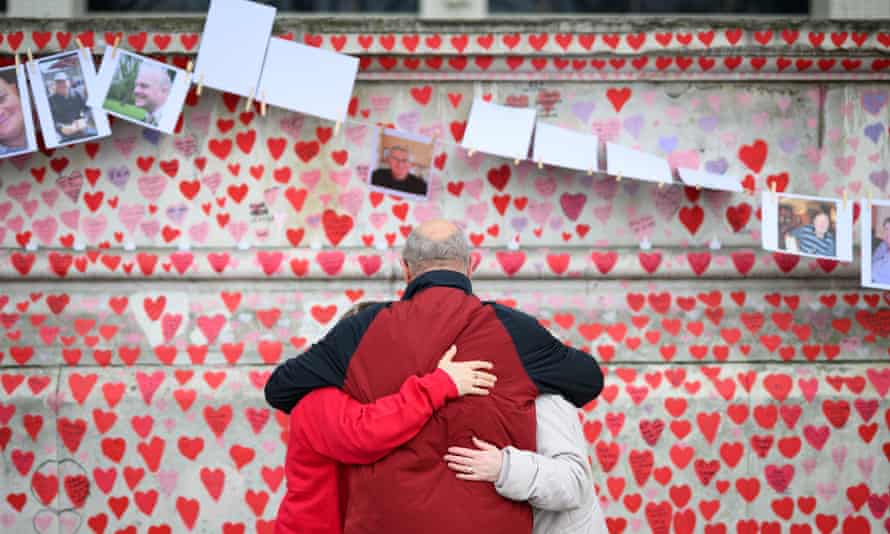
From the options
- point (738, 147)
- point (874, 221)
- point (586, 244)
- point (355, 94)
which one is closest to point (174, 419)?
point (355, 94)

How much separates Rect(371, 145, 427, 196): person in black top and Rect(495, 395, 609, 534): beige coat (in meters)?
2.17

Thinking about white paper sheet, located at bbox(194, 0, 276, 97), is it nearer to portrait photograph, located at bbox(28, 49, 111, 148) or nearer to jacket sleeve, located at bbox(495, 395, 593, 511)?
portrait photograph, located at bbox(28, 49, 111, 148)

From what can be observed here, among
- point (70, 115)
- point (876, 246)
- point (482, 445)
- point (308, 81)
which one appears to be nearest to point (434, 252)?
point (482, 445)

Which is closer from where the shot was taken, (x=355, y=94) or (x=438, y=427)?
(x=438, y=427)

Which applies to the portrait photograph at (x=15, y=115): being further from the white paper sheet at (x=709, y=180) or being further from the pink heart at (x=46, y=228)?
the white paper sheet at (x=709, y=180)

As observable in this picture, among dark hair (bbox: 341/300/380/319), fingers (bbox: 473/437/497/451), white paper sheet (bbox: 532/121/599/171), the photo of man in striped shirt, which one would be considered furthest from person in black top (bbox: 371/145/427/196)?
fingers (bbox: 473/437/497/451)

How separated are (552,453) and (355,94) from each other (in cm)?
258

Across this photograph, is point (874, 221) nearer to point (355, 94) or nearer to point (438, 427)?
point (355, 94)

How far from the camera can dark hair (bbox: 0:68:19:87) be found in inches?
184

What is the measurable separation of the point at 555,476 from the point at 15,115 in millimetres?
3374

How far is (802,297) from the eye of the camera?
495 centimetres

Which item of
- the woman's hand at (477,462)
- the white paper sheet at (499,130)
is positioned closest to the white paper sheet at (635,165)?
the white paper sheet at (499,130)

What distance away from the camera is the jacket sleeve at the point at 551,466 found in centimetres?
267

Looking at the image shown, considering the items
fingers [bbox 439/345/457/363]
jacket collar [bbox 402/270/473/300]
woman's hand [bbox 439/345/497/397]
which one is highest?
jacket collar [bbox 402/270/473/300]
